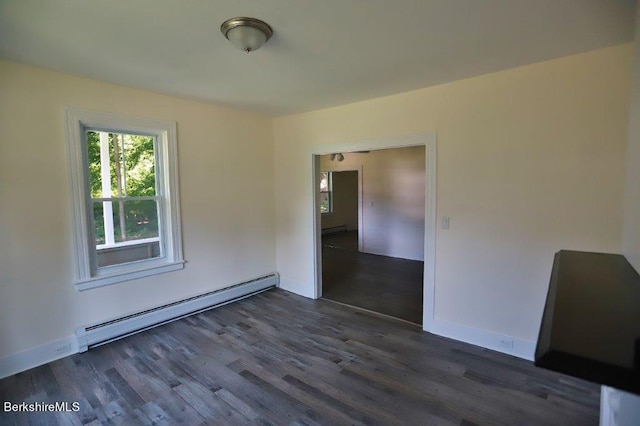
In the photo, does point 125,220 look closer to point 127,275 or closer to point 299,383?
point 127,275

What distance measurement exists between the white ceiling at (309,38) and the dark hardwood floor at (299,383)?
2.57 m

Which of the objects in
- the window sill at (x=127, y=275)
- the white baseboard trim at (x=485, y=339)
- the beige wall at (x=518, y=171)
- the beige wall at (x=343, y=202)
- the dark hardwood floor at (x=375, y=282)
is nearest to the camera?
the beige wall at (x=518, y=171)

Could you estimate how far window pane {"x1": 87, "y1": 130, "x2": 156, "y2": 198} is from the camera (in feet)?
10.1

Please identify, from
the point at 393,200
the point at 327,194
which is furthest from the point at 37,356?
the point at 327,194

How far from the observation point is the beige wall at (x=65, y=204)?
8.33ft

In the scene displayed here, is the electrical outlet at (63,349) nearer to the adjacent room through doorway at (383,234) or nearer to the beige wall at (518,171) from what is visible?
the adjacent room through doorway at (383,234)

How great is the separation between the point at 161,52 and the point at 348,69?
1.48 meters

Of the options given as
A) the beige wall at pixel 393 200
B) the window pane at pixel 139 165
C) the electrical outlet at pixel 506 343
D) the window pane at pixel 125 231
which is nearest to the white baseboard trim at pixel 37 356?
the window pane at pixel 125 231

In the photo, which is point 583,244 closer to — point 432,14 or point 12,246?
point 432,14

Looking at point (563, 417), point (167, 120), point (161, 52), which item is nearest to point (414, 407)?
point (563, 417)

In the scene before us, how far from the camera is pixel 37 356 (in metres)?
2.68

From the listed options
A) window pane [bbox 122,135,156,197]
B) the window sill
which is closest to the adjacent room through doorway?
the window sill

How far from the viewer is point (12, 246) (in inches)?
100

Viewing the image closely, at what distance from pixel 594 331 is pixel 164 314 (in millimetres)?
3786
